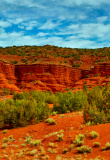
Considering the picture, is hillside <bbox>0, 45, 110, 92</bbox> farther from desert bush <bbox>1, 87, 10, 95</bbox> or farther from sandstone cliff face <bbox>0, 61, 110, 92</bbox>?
desert bush <bbox>1, 87, 10, 95</bbox>

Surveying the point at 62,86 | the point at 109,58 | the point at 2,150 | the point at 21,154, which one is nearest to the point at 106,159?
the point at 21,154

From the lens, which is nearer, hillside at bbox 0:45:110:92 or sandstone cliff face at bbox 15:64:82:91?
hillside at bbox 0:45:110:92

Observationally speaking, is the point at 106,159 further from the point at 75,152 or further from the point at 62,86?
the point at 62,86

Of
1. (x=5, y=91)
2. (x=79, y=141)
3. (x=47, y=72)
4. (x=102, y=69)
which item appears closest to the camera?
(x=79, y=141)

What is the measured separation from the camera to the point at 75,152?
5.21 meters

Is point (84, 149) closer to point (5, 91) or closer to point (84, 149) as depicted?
point (84, 149)

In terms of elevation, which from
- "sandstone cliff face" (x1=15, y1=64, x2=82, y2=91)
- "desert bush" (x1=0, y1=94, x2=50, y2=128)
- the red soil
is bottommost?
the red soil

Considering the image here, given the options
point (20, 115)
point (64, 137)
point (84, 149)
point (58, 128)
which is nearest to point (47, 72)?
point (20, 115)

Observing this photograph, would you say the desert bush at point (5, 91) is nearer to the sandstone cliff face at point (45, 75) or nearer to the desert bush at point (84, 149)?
the sandstone cliff face at point (45, 75)

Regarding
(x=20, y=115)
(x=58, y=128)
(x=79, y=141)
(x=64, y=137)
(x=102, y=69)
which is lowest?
(x=58, y=128)

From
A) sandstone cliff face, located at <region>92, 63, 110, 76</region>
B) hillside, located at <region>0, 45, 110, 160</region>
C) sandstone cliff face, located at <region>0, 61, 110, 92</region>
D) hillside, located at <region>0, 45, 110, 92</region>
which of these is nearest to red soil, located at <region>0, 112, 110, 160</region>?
hillside, located at <region>0, 45, 110, 160</region>

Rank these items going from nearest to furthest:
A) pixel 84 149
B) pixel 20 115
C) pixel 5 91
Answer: pixel 84 149, pixel 20 115, pixel 5 91

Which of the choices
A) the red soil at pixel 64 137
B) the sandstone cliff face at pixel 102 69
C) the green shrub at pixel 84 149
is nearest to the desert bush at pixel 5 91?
the sandstone cliff face at pixel 102 69

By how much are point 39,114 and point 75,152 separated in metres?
5.41
